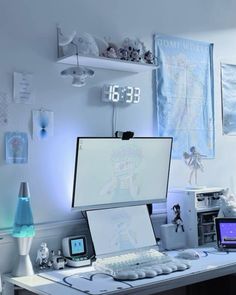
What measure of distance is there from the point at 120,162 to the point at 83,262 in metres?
0.64

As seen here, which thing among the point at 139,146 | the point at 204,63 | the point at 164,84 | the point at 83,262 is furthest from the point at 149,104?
the point at 83,262

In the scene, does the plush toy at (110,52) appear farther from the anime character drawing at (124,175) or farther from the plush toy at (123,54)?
the anime character drawing at (124,175)

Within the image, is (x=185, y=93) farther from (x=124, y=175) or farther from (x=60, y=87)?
(x=60, y=87)

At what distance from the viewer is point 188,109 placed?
340cm

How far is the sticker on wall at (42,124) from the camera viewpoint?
2660 millimetres

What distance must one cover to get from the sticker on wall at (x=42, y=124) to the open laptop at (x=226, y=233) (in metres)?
1.21

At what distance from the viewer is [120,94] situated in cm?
298

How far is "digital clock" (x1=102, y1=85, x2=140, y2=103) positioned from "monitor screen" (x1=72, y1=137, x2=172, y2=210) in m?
0.28

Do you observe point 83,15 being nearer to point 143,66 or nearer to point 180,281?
point 143,66

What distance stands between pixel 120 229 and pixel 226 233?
2.26 ft

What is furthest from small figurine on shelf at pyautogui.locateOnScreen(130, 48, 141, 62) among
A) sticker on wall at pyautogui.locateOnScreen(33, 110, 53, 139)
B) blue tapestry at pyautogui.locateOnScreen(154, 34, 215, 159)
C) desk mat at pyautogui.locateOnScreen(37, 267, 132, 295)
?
desk mat at pyautogui.locateOnScreen(37, 267, 132, 295)

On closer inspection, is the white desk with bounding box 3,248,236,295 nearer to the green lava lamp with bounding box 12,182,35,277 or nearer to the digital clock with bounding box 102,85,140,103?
the green lava lamp with bounding box 12,182,35,277

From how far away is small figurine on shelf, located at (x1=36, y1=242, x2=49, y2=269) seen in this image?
255 centimetres

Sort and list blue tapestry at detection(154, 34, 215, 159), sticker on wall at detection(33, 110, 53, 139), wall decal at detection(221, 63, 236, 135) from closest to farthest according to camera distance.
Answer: sticker on wall at detection(33, 110, 53, 139) < blue tapestry at detection(154, 34, 215, 159) < wall decal at detection(221, 63, 236, 135)
